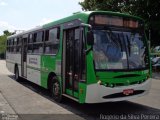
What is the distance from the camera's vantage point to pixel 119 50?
8836mm

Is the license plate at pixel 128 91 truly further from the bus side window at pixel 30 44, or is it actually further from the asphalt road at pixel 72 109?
the bus side window at pixel 30 44

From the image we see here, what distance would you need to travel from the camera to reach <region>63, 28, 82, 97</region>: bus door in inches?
365

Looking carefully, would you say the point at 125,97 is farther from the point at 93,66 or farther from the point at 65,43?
the point at 65,43

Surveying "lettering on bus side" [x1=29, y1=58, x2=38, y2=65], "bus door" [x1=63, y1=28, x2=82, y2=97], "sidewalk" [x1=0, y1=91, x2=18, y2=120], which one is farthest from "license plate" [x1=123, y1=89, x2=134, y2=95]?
"lettering on bus side" [x1=29, y1=58, x2=38, y2=65]

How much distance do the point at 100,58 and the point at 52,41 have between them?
11.4 ft

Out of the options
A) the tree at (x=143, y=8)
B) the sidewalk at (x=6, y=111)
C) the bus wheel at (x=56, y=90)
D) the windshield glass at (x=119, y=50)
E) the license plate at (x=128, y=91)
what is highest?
the tree at (x=143, y=8)

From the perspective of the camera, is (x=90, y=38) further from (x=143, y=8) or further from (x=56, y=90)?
(x=143, y=8)

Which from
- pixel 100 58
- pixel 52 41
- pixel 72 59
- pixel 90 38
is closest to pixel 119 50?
pixel 100 58

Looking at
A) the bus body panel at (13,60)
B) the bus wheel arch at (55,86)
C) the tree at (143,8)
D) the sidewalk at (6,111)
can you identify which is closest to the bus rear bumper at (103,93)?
the sidewalk at (6,111)

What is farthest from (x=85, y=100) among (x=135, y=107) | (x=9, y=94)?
(x=9, y=94)

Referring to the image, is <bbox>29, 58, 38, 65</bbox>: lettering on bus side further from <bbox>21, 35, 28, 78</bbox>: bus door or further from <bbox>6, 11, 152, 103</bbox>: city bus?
<bbox>6, 11, 152, 103</bbox>: city bus

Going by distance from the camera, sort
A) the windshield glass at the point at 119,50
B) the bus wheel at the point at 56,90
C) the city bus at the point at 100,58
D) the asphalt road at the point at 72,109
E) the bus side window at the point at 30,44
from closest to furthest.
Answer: the city bus at the point at 100,58 → the windshield glass at the point at 119,50 → the asphalt road at the point at 72,109 → the bus wheel at the point at 56,90 → the bus side window at the point at 30,44

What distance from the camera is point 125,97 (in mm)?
8766

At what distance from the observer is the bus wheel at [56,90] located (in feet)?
35.3
